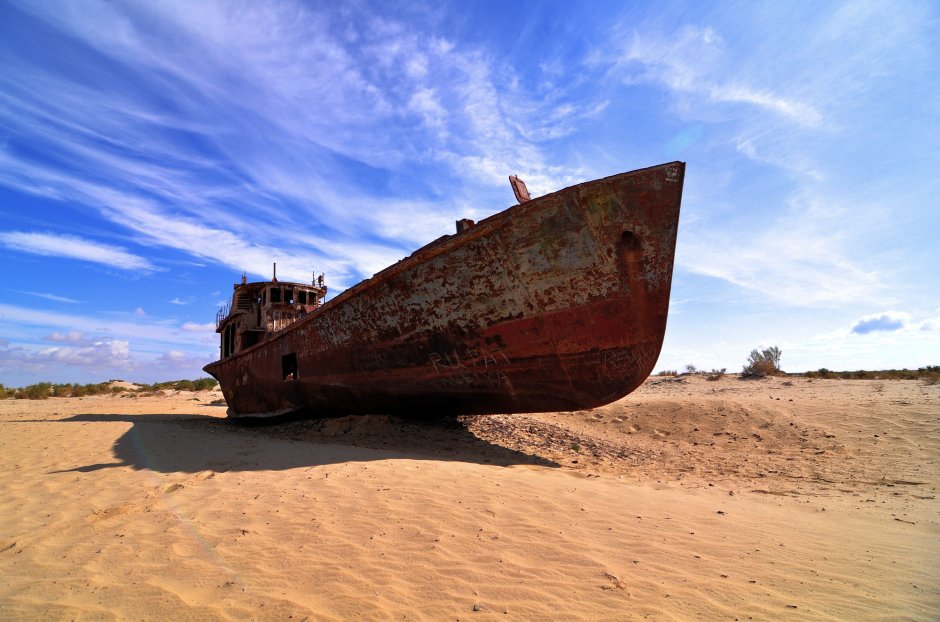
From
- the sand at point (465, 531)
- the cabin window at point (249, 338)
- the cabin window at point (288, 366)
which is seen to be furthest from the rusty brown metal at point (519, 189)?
the cabin window at point (249, 338)

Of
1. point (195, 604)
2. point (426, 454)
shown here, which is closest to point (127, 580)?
point (195, 604)

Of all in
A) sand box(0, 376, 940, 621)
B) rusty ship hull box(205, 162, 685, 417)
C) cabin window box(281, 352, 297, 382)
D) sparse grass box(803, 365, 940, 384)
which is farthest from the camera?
sparse grass box(803, 365, 940, 384)

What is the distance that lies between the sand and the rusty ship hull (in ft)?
3.28

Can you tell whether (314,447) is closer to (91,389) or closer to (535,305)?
(535,305)

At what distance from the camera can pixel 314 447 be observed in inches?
258

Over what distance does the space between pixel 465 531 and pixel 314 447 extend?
405 centimetres

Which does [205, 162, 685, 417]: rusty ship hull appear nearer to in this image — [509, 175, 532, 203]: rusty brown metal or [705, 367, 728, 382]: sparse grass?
[509, 175, 532, 203]: rusty brown metal

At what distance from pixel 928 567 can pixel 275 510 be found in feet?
14.7

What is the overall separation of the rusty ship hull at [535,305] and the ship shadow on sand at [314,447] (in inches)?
21.1

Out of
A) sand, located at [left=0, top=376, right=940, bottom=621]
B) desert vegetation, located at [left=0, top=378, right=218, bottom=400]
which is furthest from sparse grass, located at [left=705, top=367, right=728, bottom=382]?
desert vegetation, located at [left=0, top=378, right=218, bottom=400]

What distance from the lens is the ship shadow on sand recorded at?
5.56 metres

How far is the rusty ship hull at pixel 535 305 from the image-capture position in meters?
5.79

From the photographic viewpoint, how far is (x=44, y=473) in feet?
17.1

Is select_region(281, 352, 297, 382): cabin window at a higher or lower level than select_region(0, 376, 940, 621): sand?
higher
